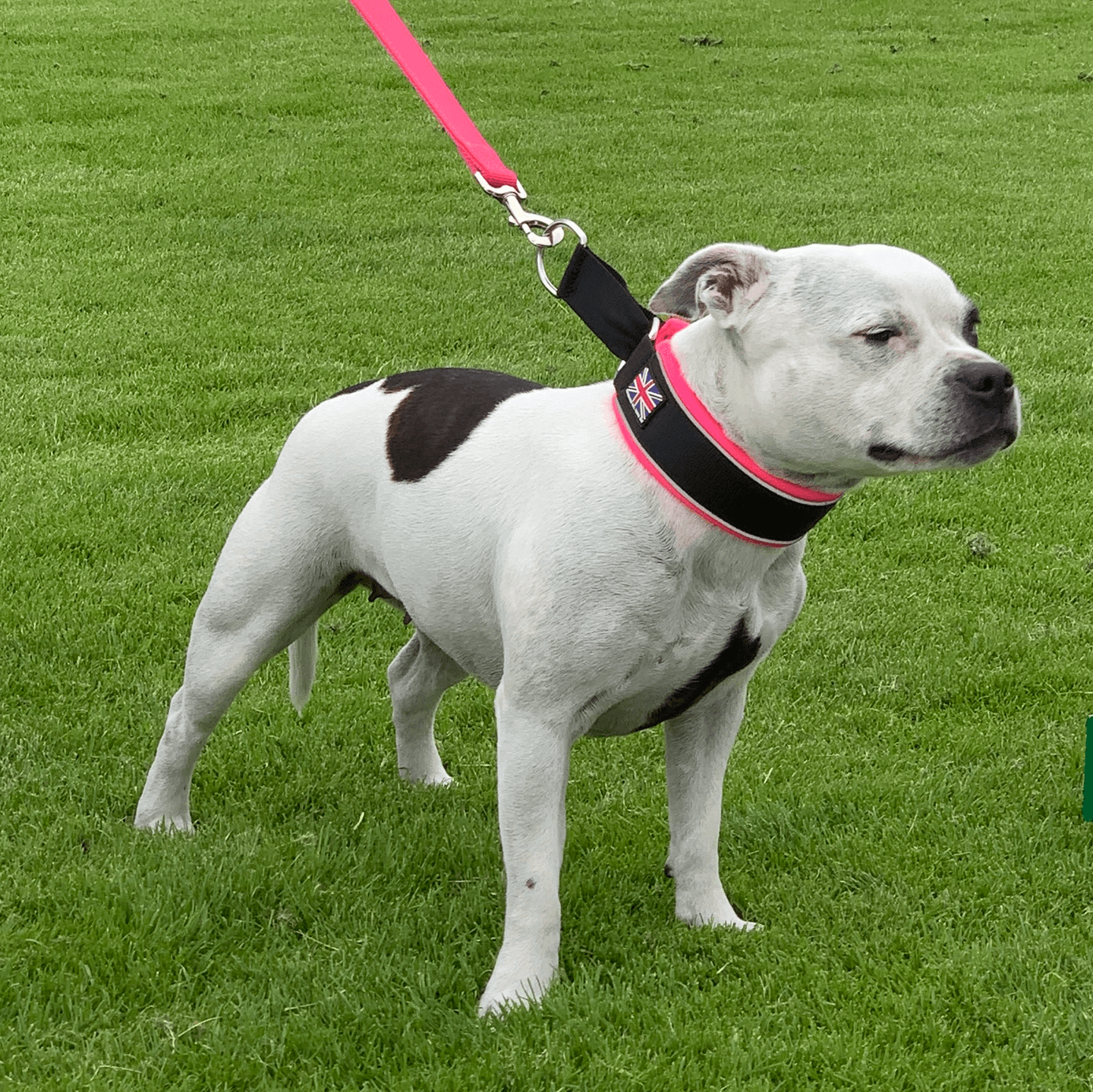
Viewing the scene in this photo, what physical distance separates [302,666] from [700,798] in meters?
1.48

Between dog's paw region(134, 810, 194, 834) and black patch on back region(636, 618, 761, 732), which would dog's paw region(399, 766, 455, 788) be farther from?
black patch on back region(636, 618, 761, 732)

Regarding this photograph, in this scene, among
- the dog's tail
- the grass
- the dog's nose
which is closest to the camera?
the dog's nose

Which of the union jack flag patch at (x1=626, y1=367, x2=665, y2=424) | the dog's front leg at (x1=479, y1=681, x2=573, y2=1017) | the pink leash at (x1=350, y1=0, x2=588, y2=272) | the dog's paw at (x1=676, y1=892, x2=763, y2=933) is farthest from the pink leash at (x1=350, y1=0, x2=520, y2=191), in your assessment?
the dog's paw at (x1=676, y1=892, x2=763, y2=933)

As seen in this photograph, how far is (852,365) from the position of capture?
10.3ft

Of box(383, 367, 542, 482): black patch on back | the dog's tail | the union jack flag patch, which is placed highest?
the union jack flag patch

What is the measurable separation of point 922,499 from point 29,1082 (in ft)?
17.0

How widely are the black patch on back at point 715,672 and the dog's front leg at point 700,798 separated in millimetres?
252

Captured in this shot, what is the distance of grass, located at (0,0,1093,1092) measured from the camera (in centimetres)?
360

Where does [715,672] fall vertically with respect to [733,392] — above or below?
below

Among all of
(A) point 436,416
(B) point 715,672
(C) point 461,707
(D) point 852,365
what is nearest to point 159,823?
(C) point 461,707

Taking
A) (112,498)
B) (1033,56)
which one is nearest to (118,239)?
→ (112,498)

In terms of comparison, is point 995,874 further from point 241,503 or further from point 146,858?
point 241,503

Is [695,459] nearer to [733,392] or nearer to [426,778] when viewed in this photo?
[733,392]

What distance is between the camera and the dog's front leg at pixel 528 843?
3.49 m
